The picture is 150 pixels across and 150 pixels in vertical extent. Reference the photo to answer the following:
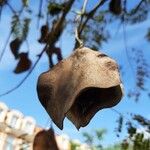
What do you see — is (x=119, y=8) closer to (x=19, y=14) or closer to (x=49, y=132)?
(x=49, y=132)

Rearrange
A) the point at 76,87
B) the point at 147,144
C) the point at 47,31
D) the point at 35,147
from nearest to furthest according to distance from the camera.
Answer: the point at 76,87 → the point at 35,147 → the point at 47,31 → the point at 147,144

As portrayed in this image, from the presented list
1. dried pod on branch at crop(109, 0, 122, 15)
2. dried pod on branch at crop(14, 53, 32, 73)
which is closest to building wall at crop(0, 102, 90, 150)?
dried pod on branch at crop(14, 53, 32, 73)

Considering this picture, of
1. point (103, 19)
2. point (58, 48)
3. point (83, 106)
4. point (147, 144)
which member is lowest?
point (147, 144)

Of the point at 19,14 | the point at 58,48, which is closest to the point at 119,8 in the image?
the point at 58,48

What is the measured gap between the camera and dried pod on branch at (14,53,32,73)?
63.8 inches

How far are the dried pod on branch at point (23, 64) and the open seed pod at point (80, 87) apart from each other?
2.53 ft

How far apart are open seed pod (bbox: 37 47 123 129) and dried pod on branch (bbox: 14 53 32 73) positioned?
772mm

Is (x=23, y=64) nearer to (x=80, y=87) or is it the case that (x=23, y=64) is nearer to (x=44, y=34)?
(x=44, y=34)

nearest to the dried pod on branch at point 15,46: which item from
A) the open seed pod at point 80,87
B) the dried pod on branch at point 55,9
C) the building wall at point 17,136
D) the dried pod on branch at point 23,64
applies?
the dried pod on branch at point 23,64

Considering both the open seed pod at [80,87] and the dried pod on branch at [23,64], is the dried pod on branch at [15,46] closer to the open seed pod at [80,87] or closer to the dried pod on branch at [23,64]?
the dried pod on branch at [23,64]

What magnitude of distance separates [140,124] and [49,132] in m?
0.88

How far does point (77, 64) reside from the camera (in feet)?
2.71

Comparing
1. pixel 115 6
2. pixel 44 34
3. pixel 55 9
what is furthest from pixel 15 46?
pixel 55 9

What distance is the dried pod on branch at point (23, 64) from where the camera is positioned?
1.62 meters
